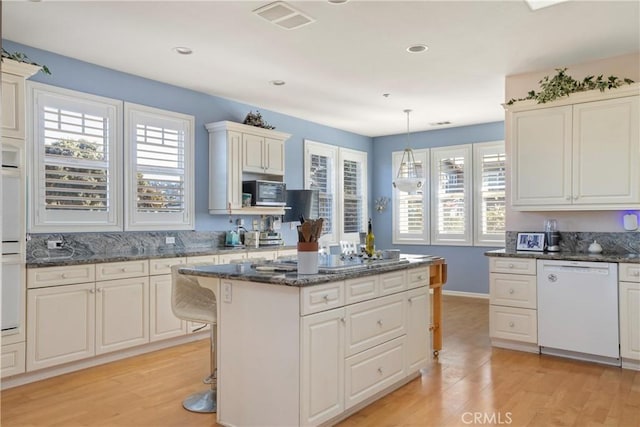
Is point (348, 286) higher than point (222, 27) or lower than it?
lower

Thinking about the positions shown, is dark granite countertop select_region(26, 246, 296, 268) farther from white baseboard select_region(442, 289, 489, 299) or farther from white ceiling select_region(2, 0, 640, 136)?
white baseboard select_region(442, 289, 489, 299)

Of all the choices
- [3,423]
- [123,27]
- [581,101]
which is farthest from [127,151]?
[581,101]

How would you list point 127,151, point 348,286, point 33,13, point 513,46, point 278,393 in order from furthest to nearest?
point 127,151
point 513,46
point 33,13
point 348,286
point 278,393

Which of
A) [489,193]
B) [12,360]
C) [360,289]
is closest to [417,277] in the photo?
[360,289]

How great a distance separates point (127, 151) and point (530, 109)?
407 centimetres

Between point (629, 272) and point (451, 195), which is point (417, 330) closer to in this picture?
point (629, 272)

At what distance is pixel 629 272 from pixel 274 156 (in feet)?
13.2

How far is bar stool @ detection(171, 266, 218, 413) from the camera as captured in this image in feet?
10.6

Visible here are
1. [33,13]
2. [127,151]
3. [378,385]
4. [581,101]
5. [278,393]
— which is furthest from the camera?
[127,151]

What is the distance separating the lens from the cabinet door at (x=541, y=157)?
4.54m

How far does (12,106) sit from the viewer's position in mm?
3588

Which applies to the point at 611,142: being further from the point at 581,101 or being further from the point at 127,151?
the point at 127,151

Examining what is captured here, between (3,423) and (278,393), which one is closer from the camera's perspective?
(278,393)

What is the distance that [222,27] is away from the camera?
3.72 meters
